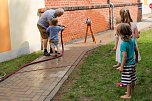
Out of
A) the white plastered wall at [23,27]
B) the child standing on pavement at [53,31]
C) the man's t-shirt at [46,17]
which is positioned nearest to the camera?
the child standing on pavement at [53,31]

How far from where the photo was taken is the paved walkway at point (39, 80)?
6105 millimetres

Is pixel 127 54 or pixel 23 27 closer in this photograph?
pixel 127 54

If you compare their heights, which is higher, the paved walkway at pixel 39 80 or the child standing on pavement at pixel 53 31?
the child standing on pavement at pixel 53 31

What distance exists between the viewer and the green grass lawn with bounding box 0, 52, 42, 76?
327 inches

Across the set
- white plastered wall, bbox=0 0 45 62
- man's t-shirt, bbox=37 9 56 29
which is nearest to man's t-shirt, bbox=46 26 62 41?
man's t-shirt, bbox=37 9 56 29

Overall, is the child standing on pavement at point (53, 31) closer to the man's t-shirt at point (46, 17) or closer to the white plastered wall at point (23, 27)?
A: the man's t-shirt at point (46, 17)

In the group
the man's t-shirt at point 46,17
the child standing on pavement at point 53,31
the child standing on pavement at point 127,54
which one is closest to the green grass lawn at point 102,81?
the child standing on pavement at point 127,54

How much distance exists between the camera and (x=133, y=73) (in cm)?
587

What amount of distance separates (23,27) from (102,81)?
4105 mm

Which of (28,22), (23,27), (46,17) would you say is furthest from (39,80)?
(28,22)

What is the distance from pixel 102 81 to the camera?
7.05m

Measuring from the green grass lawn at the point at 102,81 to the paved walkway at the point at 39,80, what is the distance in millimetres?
247

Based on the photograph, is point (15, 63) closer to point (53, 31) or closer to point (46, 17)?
point (53, 31)

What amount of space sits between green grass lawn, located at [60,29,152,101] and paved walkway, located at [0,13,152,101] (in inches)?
9.7
